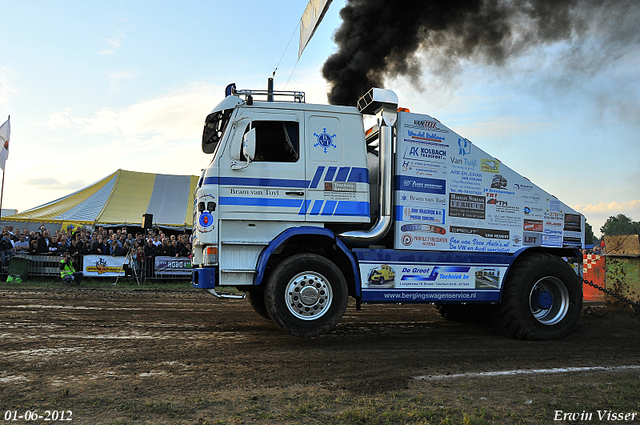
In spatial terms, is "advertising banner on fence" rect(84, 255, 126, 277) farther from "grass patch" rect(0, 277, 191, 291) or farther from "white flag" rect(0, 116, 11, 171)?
"white flag" rect(0, 116, 11, 171)

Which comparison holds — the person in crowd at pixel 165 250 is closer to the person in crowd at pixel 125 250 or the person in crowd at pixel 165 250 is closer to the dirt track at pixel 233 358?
the person in crowd at pixel 125 250

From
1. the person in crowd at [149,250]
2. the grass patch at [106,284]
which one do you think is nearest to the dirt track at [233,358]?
the grass patch at [106,284]

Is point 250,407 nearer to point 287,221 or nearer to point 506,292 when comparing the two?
point 287,221

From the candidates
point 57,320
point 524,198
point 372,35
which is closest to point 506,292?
point 524,198

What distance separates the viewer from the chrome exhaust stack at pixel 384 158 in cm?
664

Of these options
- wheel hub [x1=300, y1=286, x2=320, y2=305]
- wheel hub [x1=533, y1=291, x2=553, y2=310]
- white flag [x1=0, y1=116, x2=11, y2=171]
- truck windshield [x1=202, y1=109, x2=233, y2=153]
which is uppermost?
white flag [x1=0, y1=116, x2=11, y2=171]

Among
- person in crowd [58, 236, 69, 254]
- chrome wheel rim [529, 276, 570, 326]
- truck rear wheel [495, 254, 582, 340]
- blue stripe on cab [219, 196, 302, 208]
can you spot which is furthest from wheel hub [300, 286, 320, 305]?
person in crowd [58, 236, 69, 254]

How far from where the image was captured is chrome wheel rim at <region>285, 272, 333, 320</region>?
6137 mm

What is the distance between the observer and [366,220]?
664 centimetres

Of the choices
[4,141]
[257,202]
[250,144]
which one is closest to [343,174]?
[257,202]

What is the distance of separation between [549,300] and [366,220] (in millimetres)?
3333

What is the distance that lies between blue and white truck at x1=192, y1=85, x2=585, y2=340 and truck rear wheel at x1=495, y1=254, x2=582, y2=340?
2cm

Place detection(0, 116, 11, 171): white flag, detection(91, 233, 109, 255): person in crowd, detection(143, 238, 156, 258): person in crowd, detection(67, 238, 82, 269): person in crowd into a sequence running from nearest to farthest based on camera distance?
detection(67, 238, 82, 269): person in crowd < detection(91, 233, 109, 255): person in crowd < detection(143, 238, 156, 258): person in crowd < detection(0, 116, 11, 171): white flag

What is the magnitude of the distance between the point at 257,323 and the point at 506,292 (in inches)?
162
